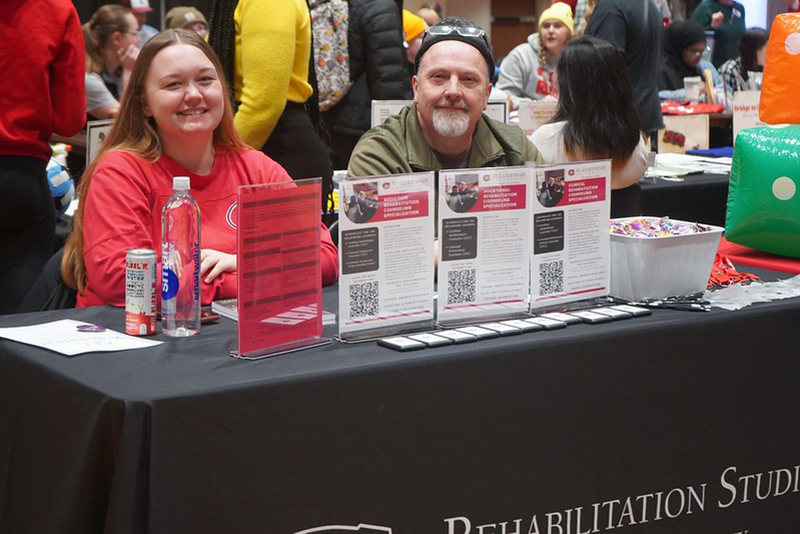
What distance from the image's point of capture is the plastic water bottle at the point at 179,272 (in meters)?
1.75

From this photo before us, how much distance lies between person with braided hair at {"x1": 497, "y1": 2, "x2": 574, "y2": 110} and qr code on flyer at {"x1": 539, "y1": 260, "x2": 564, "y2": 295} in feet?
14.0

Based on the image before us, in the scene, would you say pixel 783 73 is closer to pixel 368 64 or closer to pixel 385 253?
pixel 385 253

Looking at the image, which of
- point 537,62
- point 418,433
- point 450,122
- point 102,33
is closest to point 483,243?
point 418,433

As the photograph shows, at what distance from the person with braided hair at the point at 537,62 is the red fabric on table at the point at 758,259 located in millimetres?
3498

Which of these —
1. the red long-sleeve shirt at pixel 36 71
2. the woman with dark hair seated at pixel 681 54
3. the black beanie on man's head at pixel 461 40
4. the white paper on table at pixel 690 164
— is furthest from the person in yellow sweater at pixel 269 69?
the woman with dark hair seated at pixel 681 54

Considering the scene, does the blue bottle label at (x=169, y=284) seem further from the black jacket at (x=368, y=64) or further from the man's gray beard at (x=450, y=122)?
the black jacket at (x=368, y=64)

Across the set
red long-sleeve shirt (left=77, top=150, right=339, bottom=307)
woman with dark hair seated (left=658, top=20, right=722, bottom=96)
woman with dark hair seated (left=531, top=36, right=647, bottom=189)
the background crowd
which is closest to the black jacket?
the background crowd

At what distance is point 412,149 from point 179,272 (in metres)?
0.88

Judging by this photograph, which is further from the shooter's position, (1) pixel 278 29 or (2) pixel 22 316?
(1) pixel 278 29

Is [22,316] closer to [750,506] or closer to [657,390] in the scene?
[657,390]

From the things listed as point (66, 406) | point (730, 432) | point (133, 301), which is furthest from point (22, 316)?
point (730, 432)

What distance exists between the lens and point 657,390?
1.89 metres

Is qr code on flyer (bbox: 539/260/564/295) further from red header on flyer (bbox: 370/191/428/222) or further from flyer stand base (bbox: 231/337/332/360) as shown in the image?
flyer stand base (bbox: 231/337/332/360)

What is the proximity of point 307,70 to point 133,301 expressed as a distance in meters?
1.81
